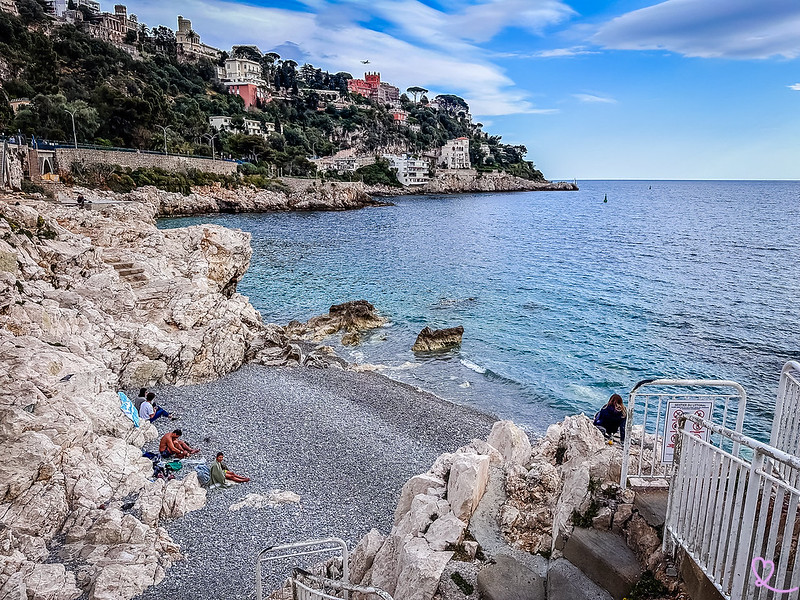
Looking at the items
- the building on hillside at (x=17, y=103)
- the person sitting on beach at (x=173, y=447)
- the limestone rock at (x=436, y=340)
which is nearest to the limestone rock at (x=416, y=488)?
the person sitting on beach at (x=173, y=447)

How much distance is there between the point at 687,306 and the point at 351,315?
Result: 21.1 m

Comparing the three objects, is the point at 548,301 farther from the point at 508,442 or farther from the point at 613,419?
the point at 508,442

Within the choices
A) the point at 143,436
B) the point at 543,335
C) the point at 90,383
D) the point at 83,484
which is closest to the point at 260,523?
the point at 83,484

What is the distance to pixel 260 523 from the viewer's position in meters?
9.84

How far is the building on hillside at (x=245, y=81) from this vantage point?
484ft

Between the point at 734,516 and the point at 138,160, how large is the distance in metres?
80.5

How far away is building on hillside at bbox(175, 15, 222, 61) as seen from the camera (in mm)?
155125

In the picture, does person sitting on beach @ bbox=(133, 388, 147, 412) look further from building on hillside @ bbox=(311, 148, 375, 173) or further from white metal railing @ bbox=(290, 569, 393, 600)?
building on hillside @ bbox=(311, 148, 375, 173)

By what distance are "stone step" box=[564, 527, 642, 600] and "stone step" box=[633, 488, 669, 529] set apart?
39 cm

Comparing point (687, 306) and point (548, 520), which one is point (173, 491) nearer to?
point (548, 520)

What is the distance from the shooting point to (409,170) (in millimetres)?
147250

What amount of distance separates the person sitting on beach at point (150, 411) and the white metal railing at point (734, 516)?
12529 millimetres

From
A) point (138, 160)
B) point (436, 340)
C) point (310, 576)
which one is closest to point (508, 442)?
point (310, 576)

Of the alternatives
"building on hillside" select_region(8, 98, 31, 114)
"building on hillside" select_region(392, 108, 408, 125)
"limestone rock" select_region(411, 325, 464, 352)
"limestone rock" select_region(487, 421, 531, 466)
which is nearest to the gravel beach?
"limestone rock" select_region(487, 421, 531, 466)
